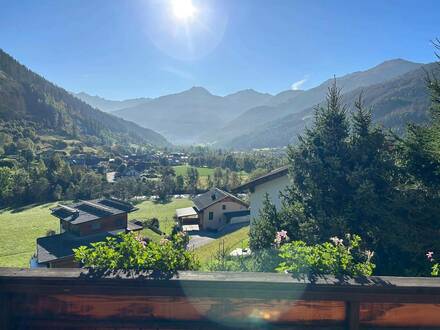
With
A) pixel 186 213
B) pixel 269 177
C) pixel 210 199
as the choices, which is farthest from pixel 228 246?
pixel 186 213

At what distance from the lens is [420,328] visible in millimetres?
2660

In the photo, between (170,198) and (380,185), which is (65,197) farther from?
(380,185)

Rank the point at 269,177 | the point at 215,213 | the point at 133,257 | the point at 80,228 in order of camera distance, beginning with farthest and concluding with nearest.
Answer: the point at 215,213 < the point at 80,228 < the point at 269,177 < the point at 133,257

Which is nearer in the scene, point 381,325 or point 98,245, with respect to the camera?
point 381,325

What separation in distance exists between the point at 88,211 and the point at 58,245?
21.2ft

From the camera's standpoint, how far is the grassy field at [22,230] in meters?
30.6

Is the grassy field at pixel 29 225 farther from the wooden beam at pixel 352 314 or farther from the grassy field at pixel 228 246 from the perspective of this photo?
the wooden beam at pixel 352 314

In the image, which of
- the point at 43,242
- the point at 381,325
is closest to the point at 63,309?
the point at 381,325

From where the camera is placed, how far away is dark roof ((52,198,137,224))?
30041 mm

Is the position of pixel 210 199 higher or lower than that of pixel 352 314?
lower

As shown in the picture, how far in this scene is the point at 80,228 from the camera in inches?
1150

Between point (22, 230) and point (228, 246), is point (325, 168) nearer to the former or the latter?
point (228, 246)

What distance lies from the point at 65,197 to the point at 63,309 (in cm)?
6552

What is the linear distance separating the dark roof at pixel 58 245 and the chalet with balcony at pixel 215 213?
15.3 metres
